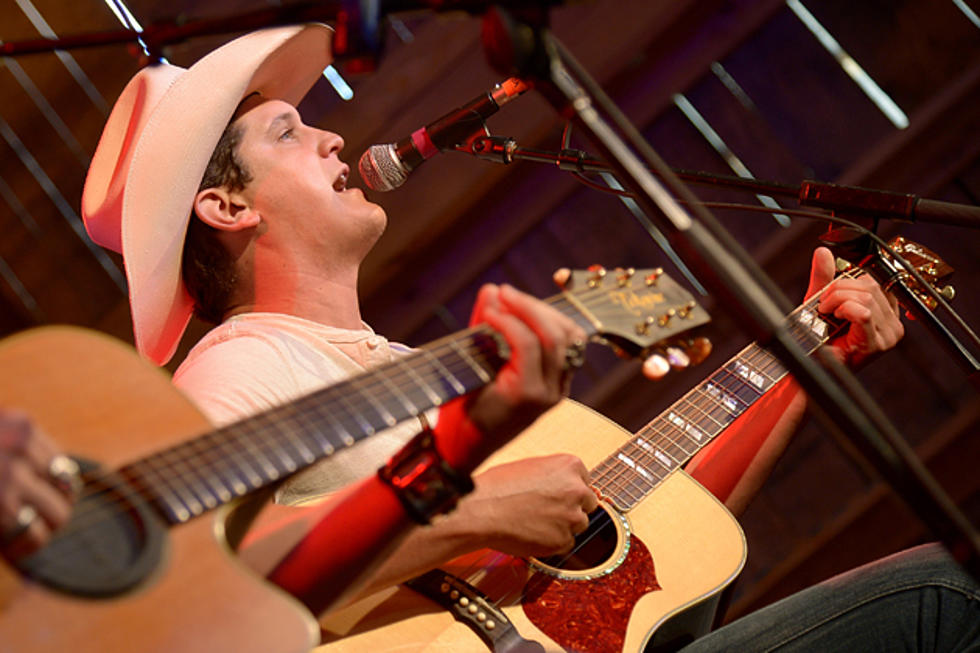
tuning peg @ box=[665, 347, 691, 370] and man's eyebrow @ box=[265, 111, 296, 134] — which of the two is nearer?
tuning peg @ box=[665, 347, 691, 370]

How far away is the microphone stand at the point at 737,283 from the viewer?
1107 mm

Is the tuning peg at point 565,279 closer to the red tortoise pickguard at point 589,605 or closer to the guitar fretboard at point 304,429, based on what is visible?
the guitar fretboard at point 304,429

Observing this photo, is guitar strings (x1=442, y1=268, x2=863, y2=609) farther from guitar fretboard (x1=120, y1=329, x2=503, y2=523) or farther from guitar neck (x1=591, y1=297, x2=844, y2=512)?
guitar fretboard (x1=120, y1=329, x2=503, y2=523)

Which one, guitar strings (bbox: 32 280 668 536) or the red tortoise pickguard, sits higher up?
guitar strings (bbox: 32 280 668 536)

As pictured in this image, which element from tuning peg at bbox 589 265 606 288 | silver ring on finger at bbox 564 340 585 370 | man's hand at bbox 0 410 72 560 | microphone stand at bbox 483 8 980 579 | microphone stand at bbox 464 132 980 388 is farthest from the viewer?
microphone stand at bbox 464 132 980 388

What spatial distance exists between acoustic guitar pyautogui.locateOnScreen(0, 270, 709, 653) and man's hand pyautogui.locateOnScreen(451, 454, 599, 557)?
427 mm

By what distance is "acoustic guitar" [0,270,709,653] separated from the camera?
2.83ft

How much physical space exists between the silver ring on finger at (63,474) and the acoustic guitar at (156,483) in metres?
0.02

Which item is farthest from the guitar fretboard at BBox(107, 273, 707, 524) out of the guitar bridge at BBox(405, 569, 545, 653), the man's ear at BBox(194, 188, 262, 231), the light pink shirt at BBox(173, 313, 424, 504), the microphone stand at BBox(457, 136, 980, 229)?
the man's ear at BBox(194, 188, 262, 231)

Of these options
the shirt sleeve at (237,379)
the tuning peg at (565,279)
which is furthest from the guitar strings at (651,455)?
the shirt sleeve at (237,379)

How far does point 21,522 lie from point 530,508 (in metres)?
0.90

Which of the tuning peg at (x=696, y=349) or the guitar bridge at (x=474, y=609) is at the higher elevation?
the tuning peg at (x=696, y=349)

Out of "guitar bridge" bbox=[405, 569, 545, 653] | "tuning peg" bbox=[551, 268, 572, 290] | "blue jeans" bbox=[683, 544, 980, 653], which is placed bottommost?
"blue jeans" bbox=[683, 544, 980, 653]

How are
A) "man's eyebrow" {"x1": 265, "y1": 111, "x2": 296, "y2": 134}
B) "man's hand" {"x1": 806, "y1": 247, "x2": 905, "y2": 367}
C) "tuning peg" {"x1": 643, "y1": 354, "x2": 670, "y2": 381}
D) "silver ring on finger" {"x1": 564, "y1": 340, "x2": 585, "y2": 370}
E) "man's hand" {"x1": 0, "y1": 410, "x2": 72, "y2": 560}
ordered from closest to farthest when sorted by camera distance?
"man's hand" {"x1": 0, "y1": 410, "x2": 72, "y2": 560}
"silver ring on finger" {"x1": 564, "y1": 340, "x2": 585, "y2": 370}
"tuning peg" {"x1": 643, "y1": 354, "x2": 670, "y2": 381}
"man's hand" {"x1": 806, "y1": 247, "x2": 905, "y2": 367}
"man's eyebrow" {"x1": 265, "y1": 111, "x2": 296, "y2": 134}
